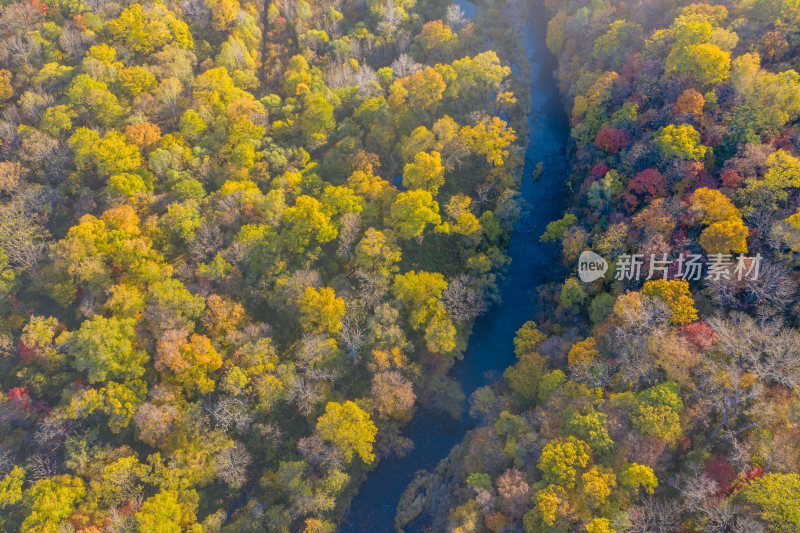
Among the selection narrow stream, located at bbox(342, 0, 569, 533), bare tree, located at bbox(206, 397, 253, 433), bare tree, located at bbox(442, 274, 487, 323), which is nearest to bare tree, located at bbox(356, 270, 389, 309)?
bare tree, located at bbox(442, 274, 487, 323)

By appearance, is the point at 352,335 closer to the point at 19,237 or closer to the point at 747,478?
the point at 747,478

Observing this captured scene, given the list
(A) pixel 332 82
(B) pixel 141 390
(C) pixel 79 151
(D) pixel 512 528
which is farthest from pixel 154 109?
(D) pixel 512 528

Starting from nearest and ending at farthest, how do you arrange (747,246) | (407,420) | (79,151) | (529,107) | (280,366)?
(747,246) < (280,366) < (407,420) < (79,151) < (529,107)

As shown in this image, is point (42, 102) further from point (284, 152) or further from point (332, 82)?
point (332, 82)

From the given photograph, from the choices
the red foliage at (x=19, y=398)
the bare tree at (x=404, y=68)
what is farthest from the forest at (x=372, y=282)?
the bare tree at (x=404, y=68)

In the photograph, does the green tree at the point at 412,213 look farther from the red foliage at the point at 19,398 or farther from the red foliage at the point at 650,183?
the red foliage at the point at 19,398

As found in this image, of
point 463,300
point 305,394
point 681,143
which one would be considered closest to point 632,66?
point 681,143
